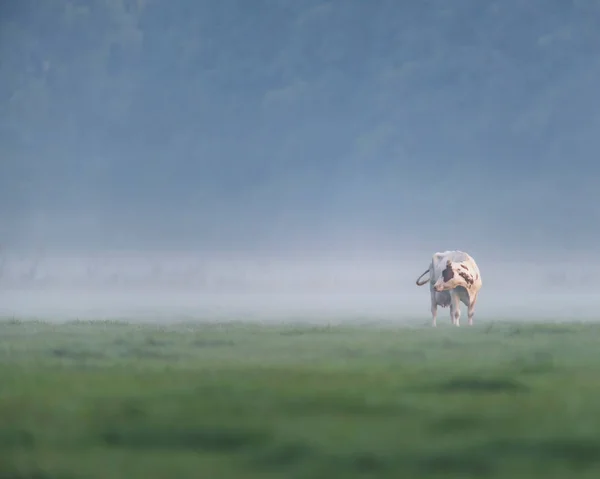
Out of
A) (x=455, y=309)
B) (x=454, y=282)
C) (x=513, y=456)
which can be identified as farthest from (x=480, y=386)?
(x=455, y=309)

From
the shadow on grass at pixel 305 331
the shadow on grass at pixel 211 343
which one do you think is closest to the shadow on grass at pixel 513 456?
the shadow on grass at pixel 211 343

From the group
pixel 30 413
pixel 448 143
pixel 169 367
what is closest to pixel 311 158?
pixel 448 143

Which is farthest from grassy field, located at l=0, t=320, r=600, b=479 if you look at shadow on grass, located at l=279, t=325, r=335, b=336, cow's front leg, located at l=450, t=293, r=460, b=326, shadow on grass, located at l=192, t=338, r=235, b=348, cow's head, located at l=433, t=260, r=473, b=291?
cow's front leg, located at l=450, t=293, r=460, b=326

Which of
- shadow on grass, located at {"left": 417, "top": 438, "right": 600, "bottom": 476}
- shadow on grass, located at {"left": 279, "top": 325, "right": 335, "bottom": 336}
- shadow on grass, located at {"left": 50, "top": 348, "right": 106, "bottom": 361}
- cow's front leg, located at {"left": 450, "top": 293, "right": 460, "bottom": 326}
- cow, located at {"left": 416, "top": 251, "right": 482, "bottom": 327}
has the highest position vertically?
cow, located at {"left": 416, "top": 251, "right": 482, "bottom": 327}

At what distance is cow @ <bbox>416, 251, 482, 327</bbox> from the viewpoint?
14.4 m

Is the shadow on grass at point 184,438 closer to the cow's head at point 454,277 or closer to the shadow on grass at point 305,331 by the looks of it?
the shadow on grass at point 305,331

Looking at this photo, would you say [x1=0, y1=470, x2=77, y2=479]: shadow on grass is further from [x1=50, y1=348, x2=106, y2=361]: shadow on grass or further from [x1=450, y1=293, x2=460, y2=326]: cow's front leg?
[x1=450, y1=293, x2=460, y2=326]: cow's front leg

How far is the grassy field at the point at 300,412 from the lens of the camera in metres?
3.97

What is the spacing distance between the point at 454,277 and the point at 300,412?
9.49 metres

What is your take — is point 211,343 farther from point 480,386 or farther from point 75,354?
point 480,386

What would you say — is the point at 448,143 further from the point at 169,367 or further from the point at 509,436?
the point at 509,436

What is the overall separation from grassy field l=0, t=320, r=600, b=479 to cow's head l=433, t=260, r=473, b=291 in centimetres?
472

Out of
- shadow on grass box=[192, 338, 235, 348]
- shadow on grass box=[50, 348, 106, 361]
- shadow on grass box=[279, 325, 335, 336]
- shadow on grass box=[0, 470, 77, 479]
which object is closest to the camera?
shadow on grass box=[0, 470, 77, 479]

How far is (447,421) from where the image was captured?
484 centimetres
